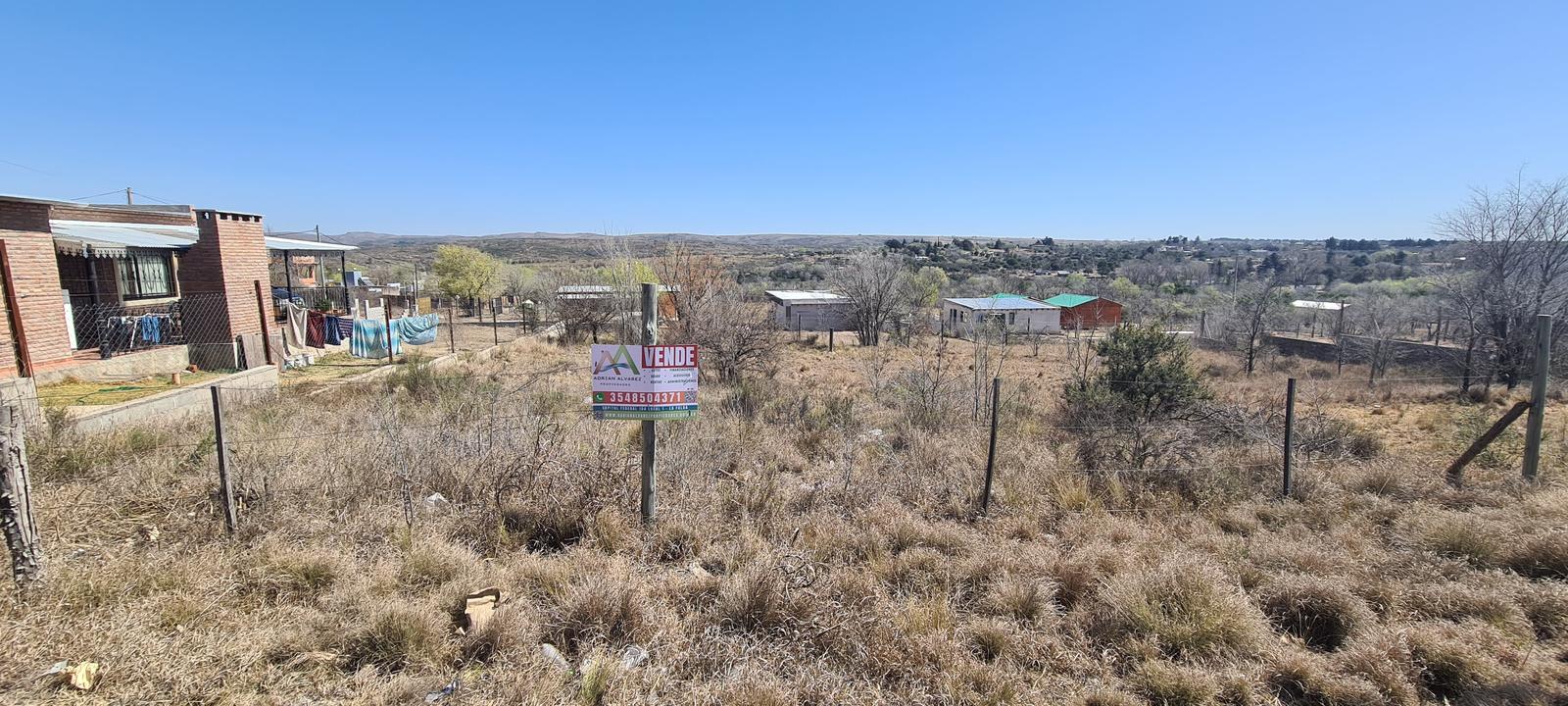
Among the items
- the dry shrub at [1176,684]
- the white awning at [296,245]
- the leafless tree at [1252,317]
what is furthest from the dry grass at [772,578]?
the leafless tree at [1252,317]

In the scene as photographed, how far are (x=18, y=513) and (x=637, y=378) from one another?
3374 mm

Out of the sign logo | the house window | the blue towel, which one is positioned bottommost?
the blue towel

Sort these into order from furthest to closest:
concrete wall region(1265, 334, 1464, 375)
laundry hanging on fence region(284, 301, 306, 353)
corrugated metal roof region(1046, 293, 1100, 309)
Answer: corrugated metal roof region(1046, 293, 1100, 309) → concrete wall region(1265, 334, 1464, 375) → laundry hanging on fence region(284, 301, 306, 353)

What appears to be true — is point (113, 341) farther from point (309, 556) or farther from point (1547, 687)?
point (1547, 687)

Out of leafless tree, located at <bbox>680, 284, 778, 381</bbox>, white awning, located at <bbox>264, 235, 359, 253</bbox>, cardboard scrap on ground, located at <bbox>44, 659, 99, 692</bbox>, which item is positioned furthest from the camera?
white awning, located at <bbox>264, 235, 359, 253</bbox>

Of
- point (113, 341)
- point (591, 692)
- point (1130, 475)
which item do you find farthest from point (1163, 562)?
point (113, 341)

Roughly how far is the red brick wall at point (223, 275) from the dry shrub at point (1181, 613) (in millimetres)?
18230

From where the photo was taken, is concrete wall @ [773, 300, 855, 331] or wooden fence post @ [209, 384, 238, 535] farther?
concrete wall @ [773, 300, 855, 331]

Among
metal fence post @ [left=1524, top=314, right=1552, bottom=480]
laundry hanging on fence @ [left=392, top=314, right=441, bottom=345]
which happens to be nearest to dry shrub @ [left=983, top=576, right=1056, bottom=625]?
metal fence post @ [left=1524, top=314, right=1552, bottom=480]

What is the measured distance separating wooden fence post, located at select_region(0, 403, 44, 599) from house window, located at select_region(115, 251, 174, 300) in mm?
15685

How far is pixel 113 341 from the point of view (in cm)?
1298

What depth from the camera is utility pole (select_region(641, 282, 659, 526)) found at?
4.68 metres

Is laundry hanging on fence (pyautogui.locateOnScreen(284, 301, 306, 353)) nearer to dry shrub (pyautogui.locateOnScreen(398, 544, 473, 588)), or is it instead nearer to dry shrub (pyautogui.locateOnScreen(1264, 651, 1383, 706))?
dry shrub (pyautogui.locateOnScreen(398, 544, 473, 588))

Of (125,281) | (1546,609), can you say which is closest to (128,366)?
(125,281)
